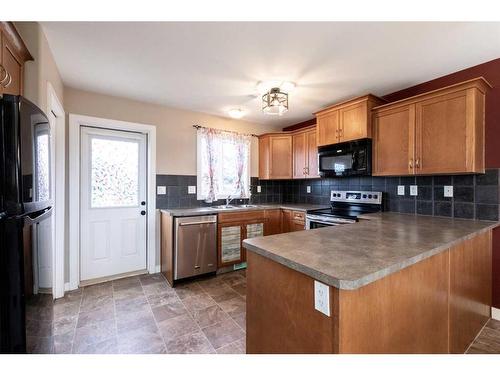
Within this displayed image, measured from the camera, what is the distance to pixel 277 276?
46.4 inches

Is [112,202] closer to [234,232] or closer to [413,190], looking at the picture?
[234,232]

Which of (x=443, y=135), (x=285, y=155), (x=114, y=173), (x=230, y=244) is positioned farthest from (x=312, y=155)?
(x=114, y=173)

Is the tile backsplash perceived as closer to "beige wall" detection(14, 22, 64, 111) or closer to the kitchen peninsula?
the kitchen peninsula

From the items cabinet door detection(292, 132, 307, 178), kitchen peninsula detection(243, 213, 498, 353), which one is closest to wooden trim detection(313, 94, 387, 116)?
cabinet door detection(292, 132, 307, 178)

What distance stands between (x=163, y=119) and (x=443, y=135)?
3266 millimetres

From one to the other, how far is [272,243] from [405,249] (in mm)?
686

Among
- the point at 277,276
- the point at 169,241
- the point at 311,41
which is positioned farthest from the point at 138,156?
the point at 277,276

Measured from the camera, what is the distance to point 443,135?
2170 mm

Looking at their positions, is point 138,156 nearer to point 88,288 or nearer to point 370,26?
point 88,288

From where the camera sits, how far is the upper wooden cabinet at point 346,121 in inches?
107

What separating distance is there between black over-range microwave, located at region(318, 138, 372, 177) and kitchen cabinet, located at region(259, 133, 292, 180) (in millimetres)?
795

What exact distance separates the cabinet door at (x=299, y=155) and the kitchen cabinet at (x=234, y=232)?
3.23 ft

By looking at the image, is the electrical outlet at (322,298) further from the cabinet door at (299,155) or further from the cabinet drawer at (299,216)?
the cabinet door at (299,155)

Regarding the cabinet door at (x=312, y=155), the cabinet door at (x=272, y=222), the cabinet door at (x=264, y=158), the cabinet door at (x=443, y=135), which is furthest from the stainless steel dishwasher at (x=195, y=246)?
the cabinet door at (x=443, y=135)
